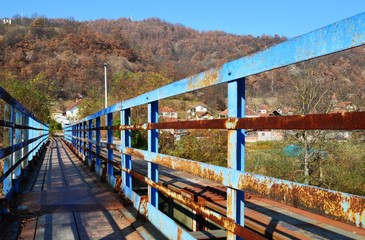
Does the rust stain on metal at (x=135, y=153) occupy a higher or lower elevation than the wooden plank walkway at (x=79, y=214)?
higher

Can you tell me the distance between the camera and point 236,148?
204cm

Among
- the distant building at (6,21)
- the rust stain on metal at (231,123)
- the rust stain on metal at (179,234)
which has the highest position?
the distant building at (6,21)

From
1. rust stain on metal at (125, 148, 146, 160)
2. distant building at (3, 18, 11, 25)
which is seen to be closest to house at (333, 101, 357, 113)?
rust stain on metal at (125, 148, 146, 160)

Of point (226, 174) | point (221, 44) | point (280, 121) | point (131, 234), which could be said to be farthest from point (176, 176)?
point (221, 44)

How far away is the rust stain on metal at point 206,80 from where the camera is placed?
2.35m

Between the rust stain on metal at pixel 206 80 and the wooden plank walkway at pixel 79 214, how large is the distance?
4.36ft

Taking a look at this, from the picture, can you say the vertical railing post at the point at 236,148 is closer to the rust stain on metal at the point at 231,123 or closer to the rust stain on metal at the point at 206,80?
the rust stain on metal at the point at 231,123

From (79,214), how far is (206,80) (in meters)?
2.31

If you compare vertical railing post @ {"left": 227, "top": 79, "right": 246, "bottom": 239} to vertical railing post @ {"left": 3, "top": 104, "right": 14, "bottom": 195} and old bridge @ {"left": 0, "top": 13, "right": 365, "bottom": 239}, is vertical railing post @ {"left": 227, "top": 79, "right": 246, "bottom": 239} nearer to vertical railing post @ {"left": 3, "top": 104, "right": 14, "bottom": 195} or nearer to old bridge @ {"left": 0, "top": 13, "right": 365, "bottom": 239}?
old bridge @ {"left": 0, "top": 13, "right": 365, "bottom": 239}

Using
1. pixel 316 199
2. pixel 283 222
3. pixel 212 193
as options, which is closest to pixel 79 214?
pixel 212 193

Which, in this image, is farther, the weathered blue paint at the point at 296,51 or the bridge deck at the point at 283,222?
the bridge deck at the point at 283,222

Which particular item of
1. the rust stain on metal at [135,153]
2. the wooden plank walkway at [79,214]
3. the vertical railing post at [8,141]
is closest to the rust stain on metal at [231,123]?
the wooden plank walkway at [79,214]

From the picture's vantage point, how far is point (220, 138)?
12.4m

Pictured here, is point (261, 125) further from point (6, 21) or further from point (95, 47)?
point (6, 21)
